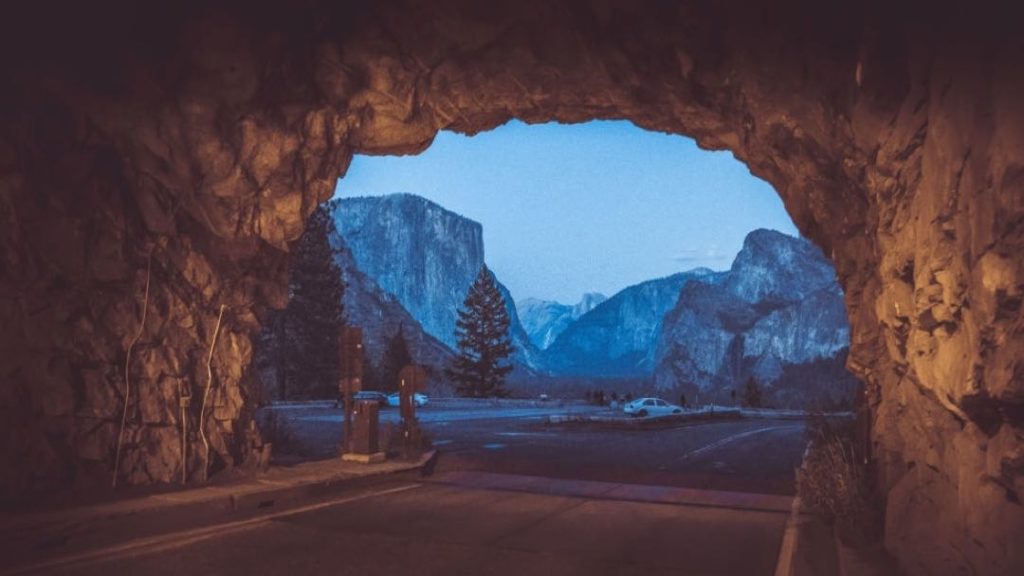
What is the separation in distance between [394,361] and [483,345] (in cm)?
1260

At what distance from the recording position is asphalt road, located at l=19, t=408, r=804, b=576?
8.69 metres

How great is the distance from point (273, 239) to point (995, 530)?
462 inches

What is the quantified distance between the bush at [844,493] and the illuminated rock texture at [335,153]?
2.63 ft

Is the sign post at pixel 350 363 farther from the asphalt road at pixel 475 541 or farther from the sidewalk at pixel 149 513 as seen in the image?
the asphalt road at pixel 475 541

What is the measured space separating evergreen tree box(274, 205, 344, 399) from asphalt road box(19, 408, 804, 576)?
44.9 meters

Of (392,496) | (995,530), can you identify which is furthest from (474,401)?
(995,530)

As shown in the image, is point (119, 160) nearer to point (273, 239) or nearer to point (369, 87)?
point (273, 239)

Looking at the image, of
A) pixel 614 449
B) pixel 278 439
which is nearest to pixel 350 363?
pixel 278 439

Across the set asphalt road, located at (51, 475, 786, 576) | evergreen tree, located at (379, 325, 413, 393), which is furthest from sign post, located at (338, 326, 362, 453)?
evergreen tree, located at (379, 325, 413, 393)

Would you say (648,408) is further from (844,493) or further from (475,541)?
(475,541)

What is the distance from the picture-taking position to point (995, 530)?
543 cm

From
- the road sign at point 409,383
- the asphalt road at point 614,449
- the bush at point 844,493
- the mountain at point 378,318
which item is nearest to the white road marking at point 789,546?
the bush at point 844,493

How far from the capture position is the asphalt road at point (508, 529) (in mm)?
8688

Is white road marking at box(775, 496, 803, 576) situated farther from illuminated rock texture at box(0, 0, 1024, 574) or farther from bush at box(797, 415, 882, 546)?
illuminated rock texture at box(0, 0, 1024, 574)
